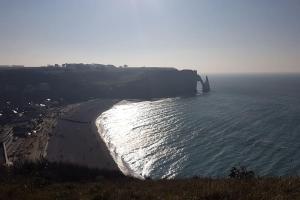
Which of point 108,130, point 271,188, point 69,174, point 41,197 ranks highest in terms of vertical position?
point 271,188

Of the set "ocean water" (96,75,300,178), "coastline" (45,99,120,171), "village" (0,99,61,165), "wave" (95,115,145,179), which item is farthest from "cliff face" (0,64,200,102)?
"wave" (95,115,145,179)

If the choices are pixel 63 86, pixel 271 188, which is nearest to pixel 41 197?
pixel 271 188

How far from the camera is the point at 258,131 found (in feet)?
311

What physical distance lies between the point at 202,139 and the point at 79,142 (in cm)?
2943

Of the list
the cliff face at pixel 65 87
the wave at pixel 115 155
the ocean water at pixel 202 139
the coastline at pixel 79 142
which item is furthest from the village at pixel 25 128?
the ocean water at pixel 202 139

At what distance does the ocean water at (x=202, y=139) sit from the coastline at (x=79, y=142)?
2.82m

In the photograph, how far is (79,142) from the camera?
86062 millimetres

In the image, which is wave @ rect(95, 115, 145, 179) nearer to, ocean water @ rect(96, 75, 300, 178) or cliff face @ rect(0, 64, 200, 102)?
ocean water @ rect(96, 75, 300, 178)

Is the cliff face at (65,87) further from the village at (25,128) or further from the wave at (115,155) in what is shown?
the wave at (115,155)

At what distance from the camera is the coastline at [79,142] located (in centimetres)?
7006

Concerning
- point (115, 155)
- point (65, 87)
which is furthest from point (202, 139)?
point (65, 87)

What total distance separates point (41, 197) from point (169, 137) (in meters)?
74.2

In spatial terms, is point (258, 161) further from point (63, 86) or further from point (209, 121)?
point (63, 86)

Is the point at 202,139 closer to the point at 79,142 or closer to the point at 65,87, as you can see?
the point at 79,142
